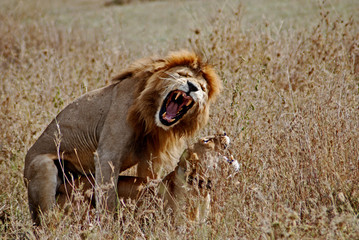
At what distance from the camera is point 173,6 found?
2283 centimetres

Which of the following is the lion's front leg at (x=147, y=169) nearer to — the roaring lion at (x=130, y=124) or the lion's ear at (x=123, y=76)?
the roaring lion at (x=130, y=124)

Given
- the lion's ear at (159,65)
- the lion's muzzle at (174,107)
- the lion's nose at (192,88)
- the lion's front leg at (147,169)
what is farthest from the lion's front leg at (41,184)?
the lion's nose at (192,88)

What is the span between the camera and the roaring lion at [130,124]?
4691 mm

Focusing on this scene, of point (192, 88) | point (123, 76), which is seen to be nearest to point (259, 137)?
point (192, 88)

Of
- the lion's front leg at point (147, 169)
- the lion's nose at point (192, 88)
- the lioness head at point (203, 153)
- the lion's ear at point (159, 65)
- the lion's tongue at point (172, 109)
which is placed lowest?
the lion's front leg at point (147, 169)

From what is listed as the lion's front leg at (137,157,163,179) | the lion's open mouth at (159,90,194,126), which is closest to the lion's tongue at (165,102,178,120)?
the lion's open mouth at (159,90,194,126)

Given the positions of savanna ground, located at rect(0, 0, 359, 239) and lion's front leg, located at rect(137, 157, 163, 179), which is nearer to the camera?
savanna ground, located at rect(0, 0, 359, 239)

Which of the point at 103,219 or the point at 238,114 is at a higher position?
the point at 238,114

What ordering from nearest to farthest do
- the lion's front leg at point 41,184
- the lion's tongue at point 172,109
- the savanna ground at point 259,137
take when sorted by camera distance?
1. the savanna ground at point 259,137
2. the lion's tongue at point 172,109
3. the lion's front leg at point 41,184

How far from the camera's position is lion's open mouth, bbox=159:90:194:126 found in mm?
4621

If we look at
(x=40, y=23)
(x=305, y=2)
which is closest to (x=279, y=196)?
(x=40, y=23)

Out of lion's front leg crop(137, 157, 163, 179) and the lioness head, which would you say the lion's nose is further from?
lion's front leg crop(137, 157, 163, 179)

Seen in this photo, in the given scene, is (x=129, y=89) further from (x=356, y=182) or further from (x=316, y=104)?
(x=356, y=182)

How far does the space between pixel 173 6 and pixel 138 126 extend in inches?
736
